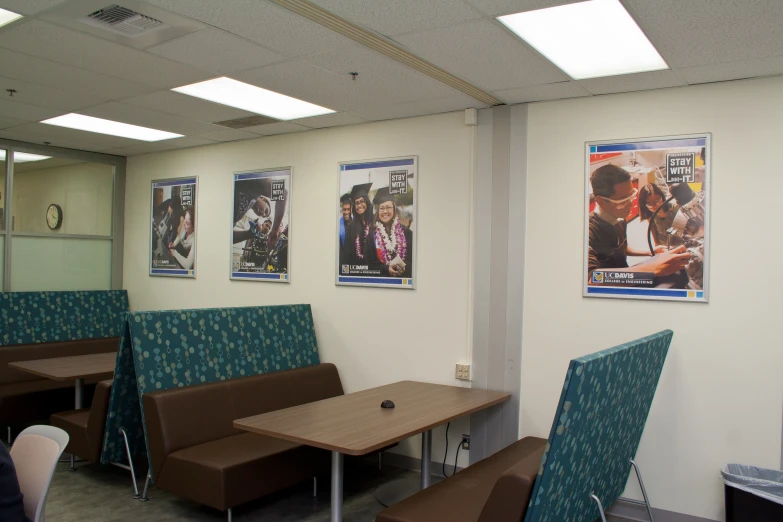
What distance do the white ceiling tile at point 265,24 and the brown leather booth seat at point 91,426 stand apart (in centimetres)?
246

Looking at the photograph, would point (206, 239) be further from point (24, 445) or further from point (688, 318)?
point (688, 318)

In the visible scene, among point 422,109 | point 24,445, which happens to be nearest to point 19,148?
point 422,109

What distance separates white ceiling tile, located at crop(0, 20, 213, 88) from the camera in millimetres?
3182

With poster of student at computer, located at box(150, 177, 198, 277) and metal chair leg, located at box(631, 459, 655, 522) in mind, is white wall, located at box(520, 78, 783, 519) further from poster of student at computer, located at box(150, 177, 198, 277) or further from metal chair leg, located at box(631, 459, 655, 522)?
poster of student at computer, located at box(150, 177, 198, 277)

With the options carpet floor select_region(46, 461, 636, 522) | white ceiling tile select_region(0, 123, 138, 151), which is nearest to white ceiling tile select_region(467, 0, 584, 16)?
carpet floor select_region(46, 461, 636, 522)

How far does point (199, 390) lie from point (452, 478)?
175 centimetres

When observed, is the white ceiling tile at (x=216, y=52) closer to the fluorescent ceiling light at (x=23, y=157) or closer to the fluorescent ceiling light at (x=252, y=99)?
the fluorescent ceiling light at (x=252, y=99)

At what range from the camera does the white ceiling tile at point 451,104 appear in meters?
4.22

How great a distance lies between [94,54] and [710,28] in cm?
324

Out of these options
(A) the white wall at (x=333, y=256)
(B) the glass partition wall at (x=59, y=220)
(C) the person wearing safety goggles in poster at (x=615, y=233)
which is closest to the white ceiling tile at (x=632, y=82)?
(C) the person wearing safety goggles in poster at (x=615, y=233)

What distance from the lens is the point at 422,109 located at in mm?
4547

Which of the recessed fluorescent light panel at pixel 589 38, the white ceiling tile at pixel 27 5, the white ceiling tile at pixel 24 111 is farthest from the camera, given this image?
the white ceiling tile at pixel 24 111

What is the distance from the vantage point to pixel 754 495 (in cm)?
317

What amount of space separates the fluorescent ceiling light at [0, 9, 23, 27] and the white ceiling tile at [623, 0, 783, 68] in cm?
288
